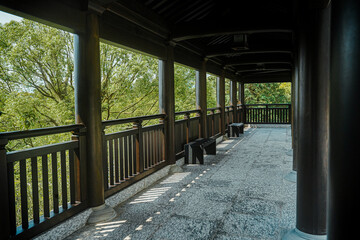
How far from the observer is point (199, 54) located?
280 inches

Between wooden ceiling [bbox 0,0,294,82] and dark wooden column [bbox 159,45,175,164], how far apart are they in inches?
10.3

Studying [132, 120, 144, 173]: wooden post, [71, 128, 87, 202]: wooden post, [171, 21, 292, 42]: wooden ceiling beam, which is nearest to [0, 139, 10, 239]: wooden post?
[71, 128, 87, 202]: wooden post

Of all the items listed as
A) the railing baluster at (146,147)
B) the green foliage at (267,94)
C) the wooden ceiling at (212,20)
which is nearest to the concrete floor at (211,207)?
the railing baluster at (146,147)

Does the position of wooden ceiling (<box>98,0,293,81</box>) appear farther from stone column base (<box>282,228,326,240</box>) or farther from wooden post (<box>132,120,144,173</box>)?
stone column base (<box>282,228,326,240</box>)

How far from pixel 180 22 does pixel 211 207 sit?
3354 mm

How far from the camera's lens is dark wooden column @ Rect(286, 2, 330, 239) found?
7.80 ft

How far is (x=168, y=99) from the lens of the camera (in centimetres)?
543

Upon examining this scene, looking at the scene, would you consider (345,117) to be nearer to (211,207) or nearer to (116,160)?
(211,207)

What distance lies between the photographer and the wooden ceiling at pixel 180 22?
9.46 feet

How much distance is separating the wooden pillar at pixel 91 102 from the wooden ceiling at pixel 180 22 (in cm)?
17

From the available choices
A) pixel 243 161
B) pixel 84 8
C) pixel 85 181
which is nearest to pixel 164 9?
pixel 84 8

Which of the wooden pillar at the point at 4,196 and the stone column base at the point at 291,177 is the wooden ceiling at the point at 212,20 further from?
the stone column base at the point at 291,177

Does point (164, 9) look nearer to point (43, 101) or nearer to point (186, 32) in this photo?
point (186, 32)

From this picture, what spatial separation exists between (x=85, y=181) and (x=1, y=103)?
35.1ft
